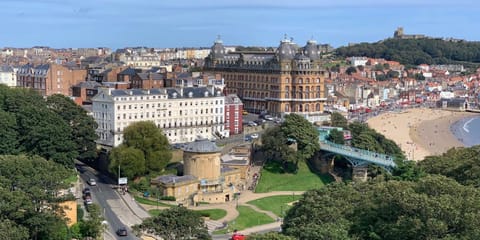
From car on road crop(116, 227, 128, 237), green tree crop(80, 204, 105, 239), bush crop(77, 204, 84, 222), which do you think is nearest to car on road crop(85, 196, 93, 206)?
bush crop(77, 204, 84, 222)

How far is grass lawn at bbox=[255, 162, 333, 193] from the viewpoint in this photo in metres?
53.8

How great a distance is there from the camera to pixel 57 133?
48.1 meters

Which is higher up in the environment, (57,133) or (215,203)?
(57,133)

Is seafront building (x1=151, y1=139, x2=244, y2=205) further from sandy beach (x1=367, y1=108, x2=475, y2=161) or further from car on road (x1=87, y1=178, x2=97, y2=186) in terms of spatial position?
sandy beach (x1=367, y1=108, x2=475, y2=161)

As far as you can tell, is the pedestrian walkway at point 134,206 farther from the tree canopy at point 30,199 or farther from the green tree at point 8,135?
the tree canopy at point 30,199

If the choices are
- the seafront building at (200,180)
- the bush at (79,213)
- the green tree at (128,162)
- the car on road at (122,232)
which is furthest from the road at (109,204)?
the seafront building at (200,180)

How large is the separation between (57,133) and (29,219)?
16202mm

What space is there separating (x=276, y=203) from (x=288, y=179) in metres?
6.18

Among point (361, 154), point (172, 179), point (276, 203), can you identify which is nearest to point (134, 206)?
point (172, 179)

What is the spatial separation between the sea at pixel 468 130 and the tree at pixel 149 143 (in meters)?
39.2

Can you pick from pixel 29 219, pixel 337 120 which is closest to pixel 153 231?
pixel 29 219

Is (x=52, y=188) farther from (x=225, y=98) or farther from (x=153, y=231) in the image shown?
(x=225, y=98)

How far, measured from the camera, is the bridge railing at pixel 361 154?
176 ft

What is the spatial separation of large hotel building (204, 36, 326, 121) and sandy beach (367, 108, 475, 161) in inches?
422
